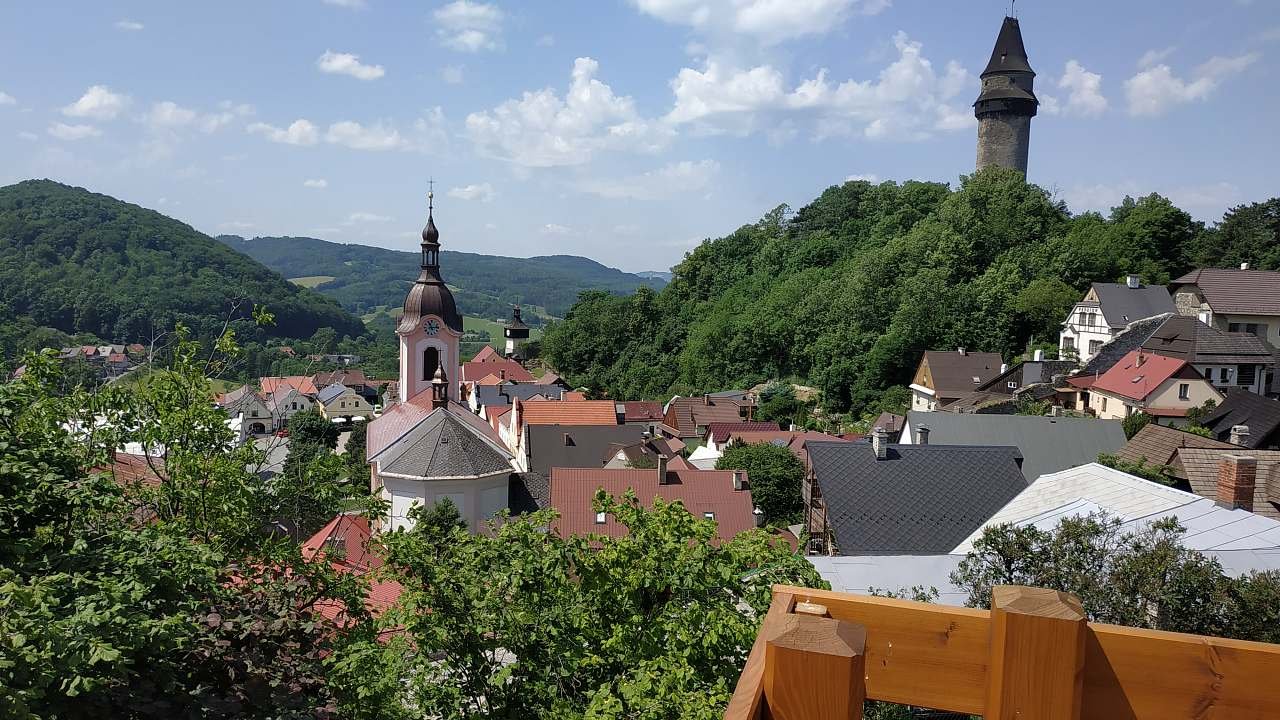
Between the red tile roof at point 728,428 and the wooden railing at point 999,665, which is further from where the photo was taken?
the red tile roof at point 728,428

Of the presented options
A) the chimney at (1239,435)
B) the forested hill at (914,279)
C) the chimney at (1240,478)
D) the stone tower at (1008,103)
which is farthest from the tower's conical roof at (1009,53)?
the chimney at (1240,478)

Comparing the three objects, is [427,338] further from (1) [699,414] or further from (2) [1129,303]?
(2) [1129,303]

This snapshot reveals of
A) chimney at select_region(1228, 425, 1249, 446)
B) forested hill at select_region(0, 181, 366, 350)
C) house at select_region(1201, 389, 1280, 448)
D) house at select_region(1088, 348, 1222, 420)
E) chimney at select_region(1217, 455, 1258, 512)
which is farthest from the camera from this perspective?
forested hill at select_region(0, 181, 366, 350)

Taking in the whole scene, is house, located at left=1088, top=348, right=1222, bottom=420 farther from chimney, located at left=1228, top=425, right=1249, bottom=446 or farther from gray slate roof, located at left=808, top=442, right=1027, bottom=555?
gray slate roof, located at left=808, top=442, right=1027, bottom=555

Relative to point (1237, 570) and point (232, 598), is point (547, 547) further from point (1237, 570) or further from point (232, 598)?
point (1237, 570)

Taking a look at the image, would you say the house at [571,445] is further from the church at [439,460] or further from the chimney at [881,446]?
the chimney at [881,446]

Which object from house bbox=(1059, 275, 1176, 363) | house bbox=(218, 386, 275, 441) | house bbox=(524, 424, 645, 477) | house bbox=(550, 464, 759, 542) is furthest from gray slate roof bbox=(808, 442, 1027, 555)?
house bbox=(1059, 275, 1176, 363)
